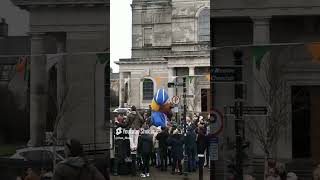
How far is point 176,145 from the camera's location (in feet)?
32.9

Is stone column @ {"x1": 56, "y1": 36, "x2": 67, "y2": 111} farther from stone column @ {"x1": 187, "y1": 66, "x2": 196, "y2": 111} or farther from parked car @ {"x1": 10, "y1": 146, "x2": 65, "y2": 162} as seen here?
stone column @ {"x1": 187, "y1": 66, "x2": 196, "y2": 111}

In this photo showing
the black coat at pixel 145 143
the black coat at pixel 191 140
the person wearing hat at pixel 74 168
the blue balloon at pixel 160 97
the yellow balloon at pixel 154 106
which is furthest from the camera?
the black coat at pixel 145 143

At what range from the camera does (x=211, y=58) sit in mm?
9891

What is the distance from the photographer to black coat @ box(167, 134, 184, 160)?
9836mm

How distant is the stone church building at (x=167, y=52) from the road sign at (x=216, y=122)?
0.21 m

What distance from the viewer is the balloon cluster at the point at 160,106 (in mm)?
9336

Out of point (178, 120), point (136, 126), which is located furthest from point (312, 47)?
point (136, 126)

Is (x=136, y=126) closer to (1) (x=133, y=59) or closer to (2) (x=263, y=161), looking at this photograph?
(1) (x=133, y=59)

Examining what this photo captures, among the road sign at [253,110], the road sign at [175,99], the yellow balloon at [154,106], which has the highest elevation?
the road sign at [175,99]

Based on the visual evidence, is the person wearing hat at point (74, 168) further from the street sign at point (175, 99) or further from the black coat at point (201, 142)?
the black coat at point (201, 142)

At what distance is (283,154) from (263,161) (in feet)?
1.22

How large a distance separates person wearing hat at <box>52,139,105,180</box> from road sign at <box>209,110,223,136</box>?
4562 millimetres

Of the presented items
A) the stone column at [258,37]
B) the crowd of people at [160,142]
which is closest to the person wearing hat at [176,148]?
the crowd of people at [160,142]

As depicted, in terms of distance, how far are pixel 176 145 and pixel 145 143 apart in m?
0.53
